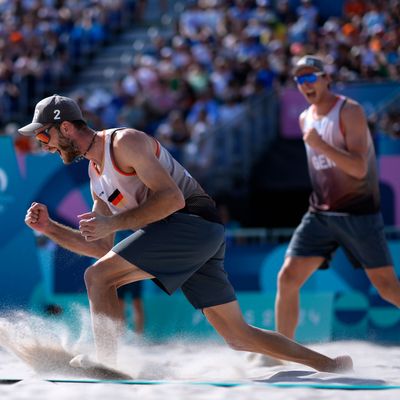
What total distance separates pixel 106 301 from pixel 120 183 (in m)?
0.63

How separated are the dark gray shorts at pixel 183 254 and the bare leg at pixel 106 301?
2.8 inches

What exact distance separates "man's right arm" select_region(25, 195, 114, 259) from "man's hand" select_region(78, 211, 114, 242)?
0.41 meters

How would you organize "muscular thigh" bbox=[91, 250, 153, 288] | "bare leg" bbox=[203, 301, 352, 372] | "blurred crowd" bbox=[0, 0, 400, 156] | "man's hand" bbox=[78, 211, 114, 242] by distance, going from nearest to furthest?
"man's hand" bbox=[78, 211, 114, 242]
"muscular thigh" bbox=[91, 250, 153, 288]
"bare leg" bbox=[203, 301, 352, 372]
"blurred crowd" bbox=[0, 0, 400, 156]

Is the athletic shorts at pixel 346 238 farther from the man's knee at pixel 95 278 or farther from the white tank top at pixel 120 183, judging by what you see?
the man's knee at pixel 95 278

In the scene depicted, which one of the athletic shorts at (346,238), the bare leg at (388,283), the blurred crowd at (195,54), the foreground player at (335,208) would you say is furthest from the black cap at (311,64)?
the blurred crowd at (195,54)

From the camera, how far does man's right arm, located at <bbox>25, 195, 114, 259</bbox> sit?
4809 millimetres

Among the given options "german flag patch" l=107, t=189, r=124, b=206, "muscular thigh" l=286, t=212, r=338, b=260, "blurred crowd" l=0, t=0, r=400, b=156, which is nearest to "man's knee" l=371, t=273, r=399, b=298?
"muscular thigh" l=286, t=212, r=338, b=260

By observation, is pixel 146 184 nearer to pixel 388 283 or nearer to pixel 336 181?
pixel 336 181

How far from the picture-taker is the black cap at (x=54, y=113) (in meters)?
4.67

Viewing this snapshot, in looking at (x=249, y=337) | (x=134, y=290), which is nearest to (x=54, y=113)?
(x=249, y=337)

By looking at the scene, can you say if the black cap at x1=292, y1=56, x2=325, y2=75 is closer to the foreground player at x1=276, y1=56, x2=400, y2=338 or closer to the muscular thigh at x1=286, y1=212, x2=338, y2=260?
the foreground player at x1=276, y1=56, x2=400, y2=338

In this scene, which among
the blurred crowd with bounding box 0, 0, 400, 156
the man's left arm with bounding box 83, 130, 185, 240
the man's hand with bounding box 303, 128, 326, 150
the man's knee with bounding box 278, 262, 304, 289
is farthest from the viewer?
the blurred crowd with bounding box 0, 0, 400, 156

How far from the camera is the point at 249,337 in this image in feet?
16.1

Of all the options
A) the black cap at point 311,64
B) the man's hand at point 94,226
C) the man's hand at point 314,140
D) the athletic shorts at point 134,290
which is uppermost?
the black cap at point 311,64
